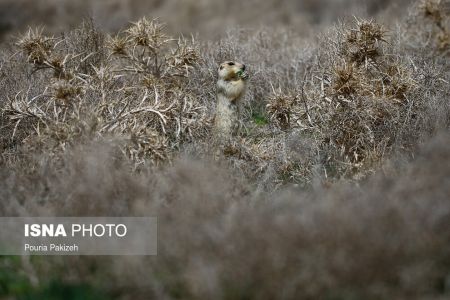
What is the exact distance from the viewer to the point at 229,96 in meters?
9.46

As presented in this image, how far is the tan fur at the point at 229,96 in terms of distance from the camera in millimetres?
9445

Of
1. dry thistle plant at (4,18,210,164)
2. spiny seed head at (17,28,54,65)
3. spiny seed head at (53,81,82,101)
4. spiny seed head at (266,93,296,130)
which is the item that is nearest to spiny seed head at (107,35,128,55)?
dry thistle plant at (4,18,210,164)

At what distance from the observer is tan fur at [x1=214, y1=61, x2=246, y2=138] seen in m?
9.45

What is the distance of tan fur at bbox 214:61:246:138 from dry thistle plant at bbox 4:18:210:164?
0.20 meters

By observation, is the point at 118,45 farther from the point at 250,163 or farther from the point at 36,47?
the point at 250,163

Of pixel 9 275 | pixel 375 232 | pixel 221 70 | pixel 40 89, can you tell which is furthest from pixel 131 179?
pixel 40 89

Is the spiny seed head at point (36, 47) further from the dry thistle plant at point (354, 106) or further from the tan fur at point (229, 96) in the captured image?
the dry thistle plant at point (354, 106)

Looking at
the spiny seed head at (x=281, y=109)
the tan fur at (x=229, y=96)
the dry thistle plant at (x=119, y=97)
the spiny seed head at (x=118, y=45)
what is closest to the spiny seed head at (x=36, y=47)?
the dry thistle plant at (x=119, y=97)

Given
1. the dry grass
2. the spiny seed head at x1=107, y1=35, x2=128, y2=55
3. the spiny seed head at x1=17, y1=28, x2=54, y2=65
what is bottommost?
the dry grass

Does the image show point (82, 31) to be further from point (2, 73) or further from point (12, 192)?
point (12, 192)

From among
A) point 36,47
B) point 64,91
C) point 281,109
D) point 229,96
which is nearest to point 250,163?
point 229,96

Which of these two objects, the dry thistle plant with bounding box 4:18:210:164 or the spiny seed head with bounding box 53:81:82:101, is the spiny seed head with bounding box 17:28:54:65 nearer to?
the dry thistle plant with bounding box 4:18:210:164

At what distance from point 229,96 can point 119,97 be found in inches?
53.0

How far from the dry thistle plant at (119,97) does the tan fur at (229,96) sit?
0.64 ft
